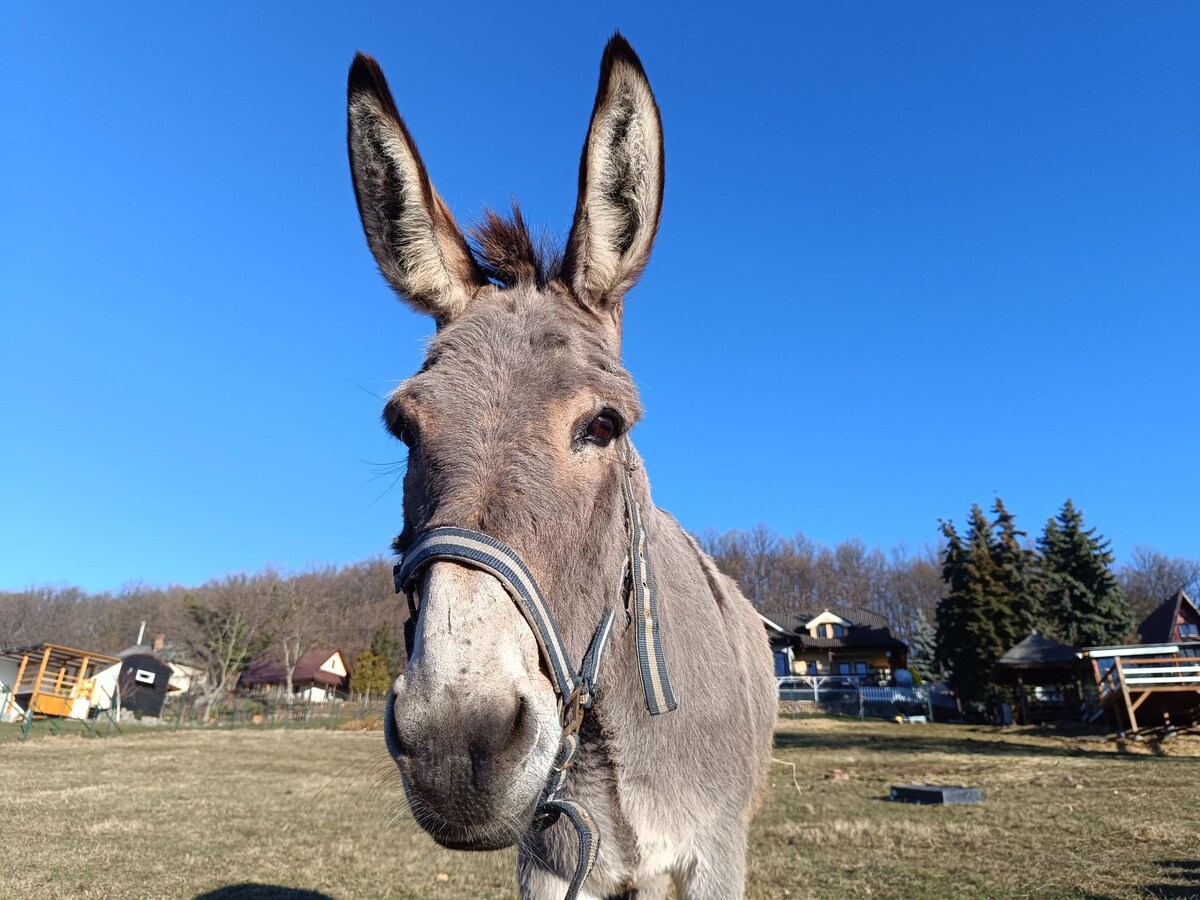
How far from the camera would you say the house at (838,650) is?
5712 centimetres

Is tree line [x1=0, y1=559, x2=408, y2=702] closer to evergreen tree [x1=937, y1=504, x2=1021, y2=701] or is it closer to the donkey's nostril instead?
evergreen tree [x1=937, y1=504, x2=1021, y2=701]

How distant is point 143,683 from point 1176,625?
69.0 m

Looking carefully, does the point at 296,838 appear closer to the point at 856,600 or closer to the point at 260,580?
the point at 260,580

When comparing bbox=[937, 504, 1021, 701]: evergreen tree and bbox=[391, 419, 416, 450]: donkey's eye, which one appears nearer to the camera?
bbox=[391, 419, 416, 450]: donkey's eye

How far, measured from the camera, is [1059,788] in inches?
481

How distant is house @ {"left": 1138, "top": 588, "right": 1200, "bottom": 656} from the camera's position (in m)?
35.8

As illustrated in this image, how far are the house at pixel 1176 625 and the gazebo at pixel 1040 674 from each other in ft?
28.9

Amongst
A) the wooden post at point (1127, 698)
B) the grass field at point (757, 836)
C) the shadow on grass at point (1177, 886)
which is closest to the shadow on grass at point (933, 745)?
the wooden post at point (1127, 698)

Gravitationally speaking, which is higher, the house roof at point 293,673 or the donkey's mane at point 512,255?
the donkey's mane at point 512,255

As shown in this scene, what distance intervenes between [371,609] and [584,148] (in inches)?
2588

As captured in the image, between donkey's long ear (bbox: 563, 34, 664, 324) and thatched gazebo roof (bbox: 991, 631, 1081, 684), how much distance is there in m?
34.2

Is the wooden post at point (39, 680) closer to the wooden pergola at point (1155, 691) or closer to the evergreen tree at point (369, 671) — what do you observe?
the evergreen tree at point (369, 671)

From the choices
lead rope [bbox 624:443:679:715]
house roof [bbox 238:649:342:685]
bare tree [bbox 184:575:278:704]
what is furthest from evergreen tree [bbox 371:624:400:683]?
lead rope [bbox 624:443:679:715]

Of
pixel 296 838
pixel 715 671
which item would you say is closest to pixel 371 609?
pixel 296 838
